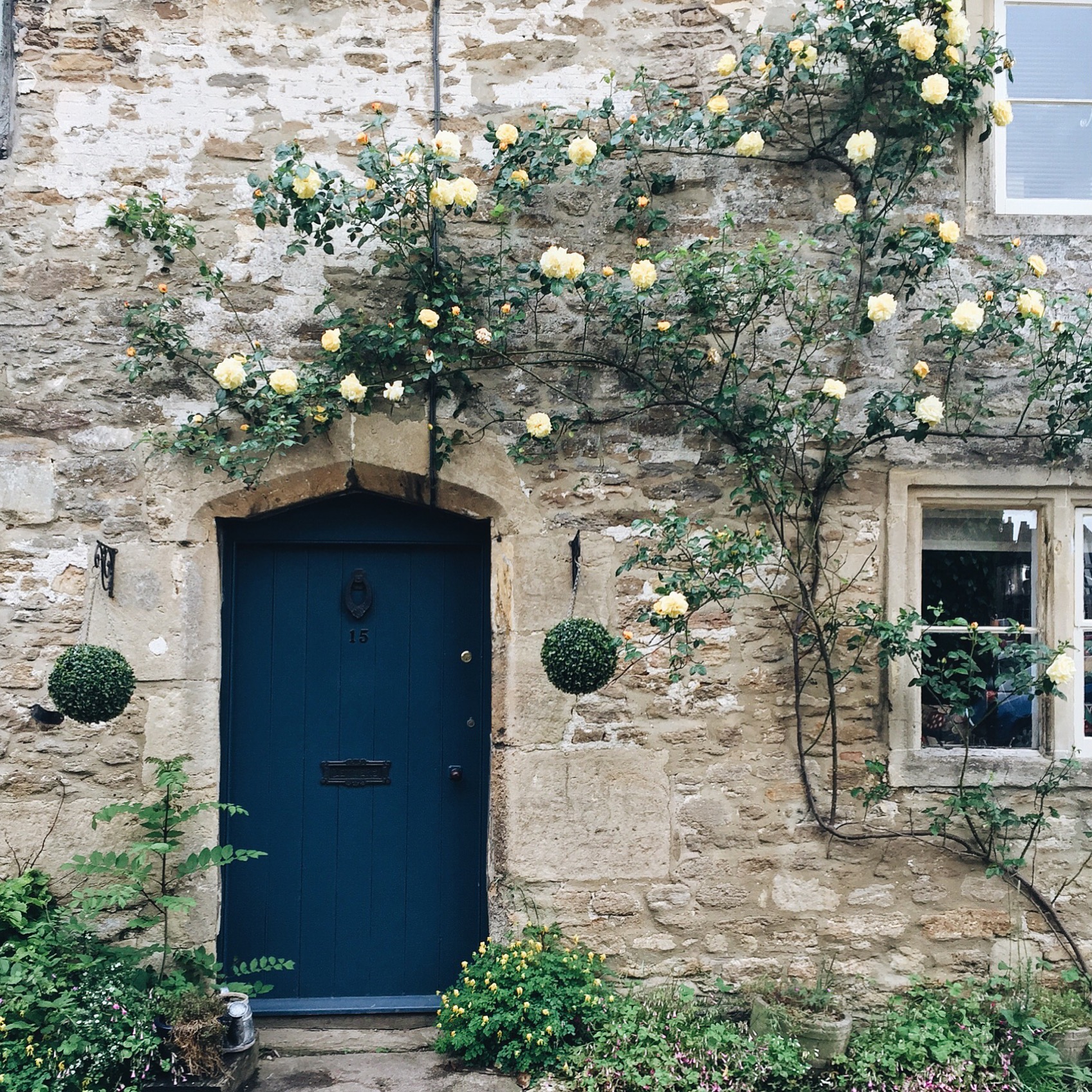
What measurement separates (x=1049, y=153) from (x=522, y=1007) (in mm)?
4161

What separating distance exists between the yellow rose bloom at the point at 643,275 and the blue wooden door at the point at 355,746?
1.24m

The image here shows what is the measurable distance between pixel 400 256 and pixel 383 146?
19.3 inches

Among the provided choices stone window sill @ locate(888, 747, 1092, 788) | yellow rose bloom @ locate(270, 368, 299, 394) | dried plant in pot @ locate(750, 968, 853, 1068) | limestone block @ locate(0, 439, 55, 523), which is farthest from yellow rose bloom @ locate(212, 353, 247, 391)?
dried plant in pot @ locate(750, 968, 853, 1068)

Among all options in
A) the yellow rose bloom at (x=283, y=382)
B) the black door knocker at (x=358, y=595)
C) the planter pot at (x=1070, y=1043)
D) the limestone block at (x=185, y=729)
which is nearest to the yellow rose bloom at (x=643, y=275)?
the yellow rose bloom at (x=283, y=382)

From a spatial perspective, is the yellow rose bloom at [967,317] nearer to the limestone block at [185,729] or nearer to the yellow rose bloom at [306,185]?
the yellow rose bloom at [306,185]

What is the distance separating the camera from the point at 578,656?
3488 millimetres

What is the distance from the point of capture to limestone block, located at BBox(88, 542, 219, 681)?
149 inches

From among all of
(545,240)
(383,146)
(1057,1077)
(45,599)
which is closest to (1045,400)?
(545,240)

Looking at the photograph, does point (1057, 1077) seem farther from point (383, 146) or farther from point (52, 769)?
point (383, 146)

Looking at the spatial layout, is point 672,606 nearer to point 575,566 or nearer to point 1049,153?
point 575,566

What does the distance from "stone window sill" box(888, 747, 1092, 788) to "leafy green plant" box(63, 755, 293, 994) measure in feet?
8.31

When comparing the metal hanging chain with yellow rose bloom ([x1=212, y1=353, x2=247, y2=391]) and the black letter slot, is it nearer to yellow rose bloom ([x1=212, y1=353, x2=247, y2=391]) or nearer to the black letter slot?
the black letter slot

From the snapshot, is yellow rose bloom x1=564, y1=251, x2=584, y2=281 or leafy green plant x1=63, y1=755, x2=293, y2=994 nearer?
leafy green plant x1=63, y1=755, x2=293, y2=994

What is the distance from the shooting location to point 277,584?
4098mm
